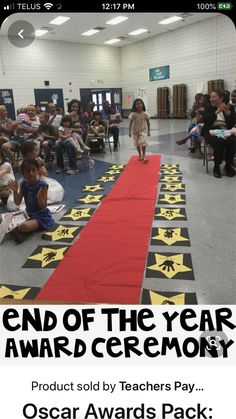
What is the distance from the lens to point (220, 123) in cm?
414

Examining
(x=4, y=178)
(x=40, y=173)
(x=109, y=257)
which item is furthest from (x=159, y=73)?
(x=109, y=257)

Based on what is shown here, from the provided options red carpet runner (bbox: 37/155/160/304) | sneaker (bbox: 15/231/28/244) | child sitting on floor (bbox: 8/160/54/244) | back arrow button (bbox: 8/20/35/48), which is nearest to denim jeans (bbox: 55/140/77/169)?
red carpet runner (bbox: 37/155/160/304)

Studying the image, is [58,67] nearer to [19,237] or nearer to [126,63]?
[126,63]

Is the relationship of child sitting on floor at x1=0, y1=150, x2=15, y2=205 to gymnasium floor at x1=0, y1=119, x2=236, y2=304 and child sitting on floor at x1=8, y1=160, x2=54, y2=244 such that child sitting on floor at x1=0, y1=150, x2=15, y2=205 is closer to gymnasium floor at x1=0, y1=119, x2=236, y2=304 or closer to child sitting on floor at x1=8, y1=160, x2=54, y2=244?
gymnasium floor at x1=0, y1=119, x2=236, y2=304

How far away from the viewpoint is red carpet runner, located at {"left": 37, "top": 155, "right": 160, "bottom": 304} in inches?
71.4

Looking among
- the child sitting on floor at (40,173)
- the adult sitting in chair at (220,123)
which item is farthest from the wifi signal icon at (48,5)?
the adult sitting in chair at (220,123)

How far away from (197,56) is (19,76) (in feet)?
20.7

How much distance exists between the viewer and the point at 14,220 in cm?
267

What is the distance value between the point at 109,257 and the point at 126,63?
45.6ft

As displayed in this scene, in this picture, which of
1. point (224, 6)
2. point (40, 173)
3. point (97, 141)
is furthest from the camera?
point (97, 141)

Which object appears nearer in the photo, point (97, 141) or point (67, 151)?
point (67, 151)

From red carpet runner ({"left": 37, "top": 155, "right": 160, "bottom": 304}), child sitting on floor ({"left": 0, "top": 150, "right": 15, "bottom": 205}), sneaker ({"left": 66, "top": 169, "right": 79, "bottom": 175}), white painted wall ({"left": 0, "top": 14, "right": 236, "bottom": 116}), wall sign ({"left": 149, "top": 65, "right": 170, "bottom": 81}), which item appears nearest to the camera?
red carpet runner ({"left": 37, "top": 155, "right": 160, "bottom": 304})

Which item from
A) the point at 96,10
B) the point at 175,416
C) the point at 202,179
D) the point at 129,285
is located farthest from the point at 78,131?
the point at 175,416

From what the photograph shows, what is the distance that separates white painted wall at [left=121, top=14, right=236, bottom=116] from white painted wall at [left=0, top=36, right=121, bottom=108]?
100 cm
